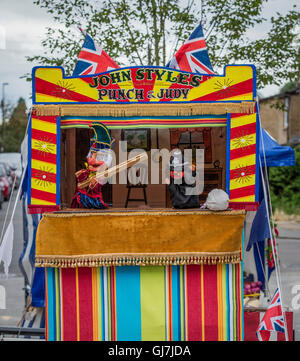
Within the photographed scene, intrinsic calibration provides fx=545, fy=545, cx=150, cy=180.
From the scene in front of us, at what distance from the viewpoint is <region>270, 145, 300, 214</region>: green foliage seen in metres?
20.3

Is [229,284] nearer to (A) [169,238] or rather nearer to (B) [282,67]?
(A) [169,238]

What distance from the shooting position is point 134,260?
4699 millimetres

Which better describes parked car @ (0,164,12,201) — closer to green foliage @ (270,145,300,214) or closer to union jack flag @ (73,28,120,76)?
green foliage @ (270,145,300,214)

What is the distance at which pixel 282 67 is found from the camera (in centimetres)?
895

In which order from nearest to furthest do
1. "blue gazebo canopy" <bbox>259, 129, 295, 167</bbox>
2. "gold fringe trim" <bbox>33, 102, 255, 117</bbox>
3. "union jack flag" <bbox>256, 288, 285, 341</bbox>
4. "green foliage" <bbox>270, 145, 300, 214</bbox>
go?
1. "union jack flag" <bbox>256, 288, 285, 341</bbox>
2. "gold fringe trim" <bbox>33, 102, 255, 117</bbox>
3. "blue gazebo canopy" <bbox>259, 129, 295, 167</bbox>
4. "green foliage" <bbox>270, 145, 300, 214</bbox>

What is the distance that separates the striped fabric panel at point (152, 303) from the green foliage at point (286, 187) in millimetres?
15791

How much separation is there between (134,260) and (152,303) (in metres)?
0.42

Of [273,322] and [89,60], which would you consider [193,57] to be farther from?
[273,322]

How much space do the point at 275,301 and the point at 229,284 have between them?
0.42m

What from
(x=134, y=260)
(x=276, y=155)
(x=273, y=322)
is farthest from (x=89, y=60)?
(x=273, y=322)

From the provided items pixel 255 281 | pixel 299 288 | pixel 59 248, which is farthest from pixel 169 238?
pixel 299 288

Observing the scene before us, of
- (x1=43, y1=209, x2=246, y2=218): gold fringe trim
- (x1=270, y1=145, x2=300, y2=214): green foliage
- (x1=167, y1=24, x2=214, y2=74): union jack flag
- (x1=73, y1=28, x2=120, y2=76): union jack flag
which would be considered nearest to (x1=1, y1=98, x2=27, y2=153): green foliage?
(x1=270, y1=145, x2=300, y2=214): green foliage

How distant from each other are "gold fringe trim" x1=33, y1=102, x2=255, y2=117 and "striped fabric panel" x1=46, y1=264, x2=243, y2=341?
5.06 feet

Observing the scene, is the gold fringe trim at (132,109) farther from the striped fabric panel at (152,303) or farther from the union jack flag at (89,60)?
the striped fabric panel at (152,303)
